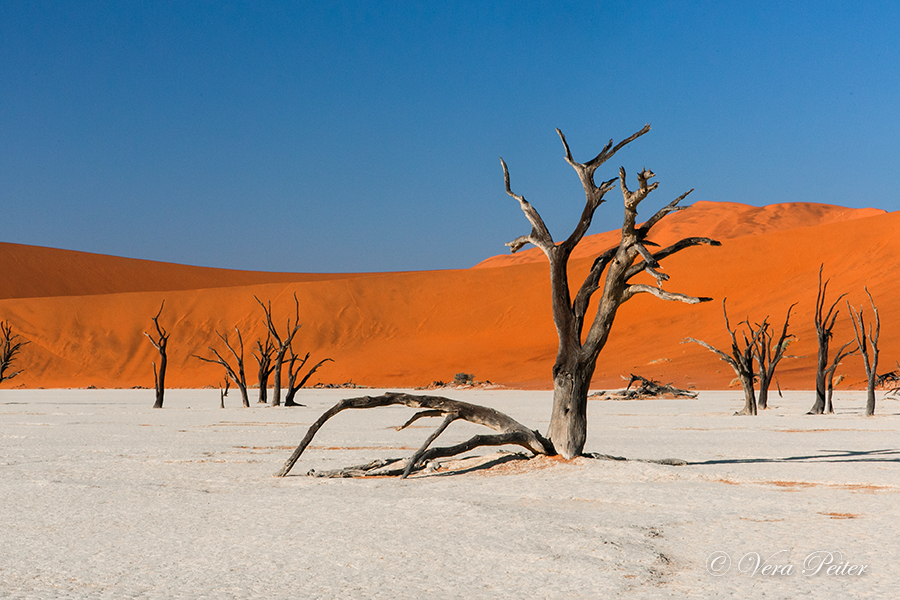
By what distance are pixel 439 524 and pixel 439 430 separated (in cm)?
295

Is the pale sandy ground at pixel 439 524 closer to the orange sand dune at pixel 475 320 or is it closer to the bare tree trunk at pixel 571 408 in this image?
the bare tree trunk at pixel 571 408

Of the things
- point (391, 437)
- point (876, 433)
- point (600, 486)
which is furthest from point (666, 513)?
point (876, 433)

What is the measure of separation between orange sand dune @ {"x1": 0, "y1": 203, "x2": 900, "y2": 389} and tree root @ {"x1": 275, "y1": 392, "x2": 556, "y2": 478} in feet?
112

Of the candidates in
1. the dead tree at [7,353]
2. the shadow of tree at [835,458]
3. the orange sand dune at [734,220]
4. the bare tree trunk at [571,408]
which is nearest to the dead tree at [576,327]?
the bare tree trunk at [571,408]

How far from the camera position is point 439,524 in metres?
7.04

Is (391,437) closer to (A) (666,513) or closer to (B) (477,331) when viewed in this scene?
(A) (666,513)

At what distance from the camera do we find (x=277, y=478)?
10.1m

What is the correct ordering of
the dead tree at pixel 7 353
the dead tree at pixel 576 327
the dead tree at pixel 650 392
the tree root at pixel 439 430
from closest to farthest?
1. the tree root at pixel 439 430
2. the dead tree at pixel 576 327
3. the dead tree at pixel 650 392
4. the dead tree at pixel 7 353

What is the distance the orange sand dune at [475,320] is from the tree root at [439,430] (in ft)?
112

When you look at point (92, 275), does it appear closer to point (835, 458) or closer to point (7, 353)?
point (7, 353)

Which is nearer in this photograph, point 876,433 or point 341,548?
point 341,548

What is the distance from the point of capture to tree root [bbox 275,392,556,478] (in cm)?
1007

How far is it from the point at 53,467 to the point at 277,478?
3186 mm

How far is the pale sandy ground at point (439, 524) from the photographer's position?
5184 mm
